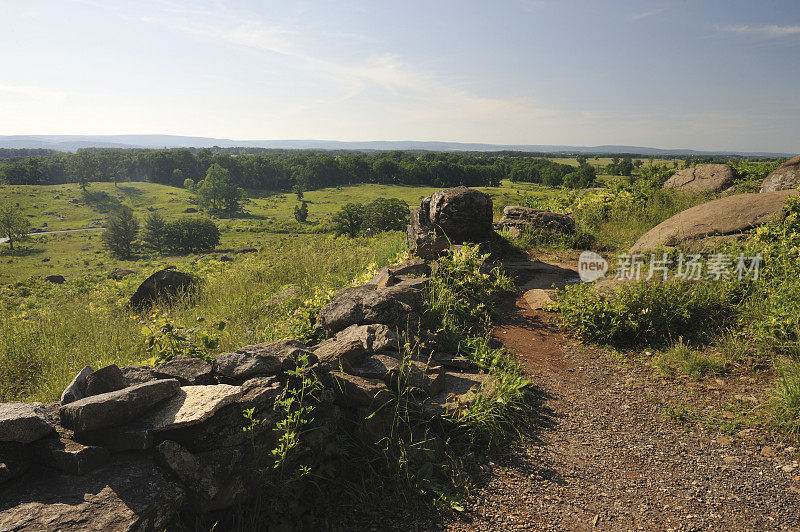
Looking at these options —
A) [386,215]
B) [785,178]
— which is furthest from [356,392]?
[386,215]

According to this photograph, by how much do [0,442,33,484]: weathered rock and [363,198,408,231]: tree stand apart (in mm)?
71609

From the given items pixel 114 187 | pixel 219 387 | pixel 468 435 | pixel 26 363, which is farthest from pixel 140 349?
pixel 114 187

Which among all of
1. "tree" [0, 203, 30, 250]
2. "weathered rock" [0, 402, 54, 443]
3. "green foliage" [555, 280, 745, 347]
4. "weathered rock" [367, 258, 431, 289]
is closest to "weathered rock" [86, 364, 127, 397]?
"weathered rock" [0, 402, 54, 443]

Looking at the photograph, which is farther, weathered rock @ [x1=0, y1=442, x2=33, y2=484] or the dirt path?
the dirt path

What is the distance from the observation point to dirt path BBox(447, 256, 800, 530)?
336cm

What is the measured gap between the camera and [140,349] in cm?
654

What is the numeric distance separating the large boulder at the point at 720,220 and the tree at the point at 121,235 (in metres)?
101

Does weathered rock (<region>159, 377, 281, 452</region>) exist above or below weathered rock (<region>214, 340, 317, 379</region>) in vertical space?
below

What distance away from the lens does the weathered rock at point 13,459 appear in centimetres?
257

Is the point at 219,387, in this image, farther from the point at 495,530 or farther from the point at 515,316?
the point at 515,316

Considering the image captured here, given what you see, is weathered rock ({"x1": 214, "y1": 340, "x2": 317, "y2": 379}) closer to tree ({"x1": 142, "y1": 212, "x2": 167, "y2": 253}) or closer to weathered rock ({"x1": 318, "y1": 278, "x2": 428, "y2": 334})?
weathered rock ({"x1": 318, "y1": 278, "x2": 428, "y2": 334})

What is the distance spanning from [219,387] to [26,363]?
558cm

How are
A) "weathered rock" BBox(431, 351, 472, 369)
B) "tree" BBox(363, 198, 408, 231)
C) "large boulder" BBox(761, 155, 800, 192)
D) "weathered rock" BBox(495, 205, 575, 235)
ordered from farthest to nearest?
"tree" BBox(363, 198, 408, 231)
"weathered rock" BBox(495, 205, 575, 235)
"large boulder" BBox(761, 155, 800, 192)
"weathered rock" BBox(431, 351, 472, 369)

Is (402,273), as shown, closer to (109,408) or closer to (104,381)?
(104,381)
